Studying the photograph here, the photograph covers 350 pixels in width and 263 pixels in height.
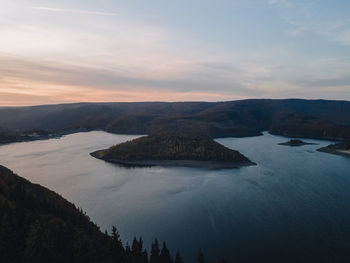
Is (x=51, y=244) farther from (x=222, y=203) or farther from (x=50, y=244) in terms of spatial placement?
(x=222, y=203)

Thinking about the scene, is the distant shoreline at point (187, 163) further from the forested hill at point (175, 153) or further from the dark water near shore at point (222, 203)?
the dark water near shore at point (222, 203)

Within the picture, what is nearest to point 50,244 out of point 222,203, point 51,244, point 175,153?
point 51,244

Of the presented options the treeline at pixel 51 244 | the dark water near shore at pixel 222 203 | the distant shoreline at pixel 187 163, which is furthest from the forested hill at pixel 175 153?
the treeline at pixel 51 244

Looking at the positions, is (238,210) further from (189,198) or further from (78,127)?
(78,127)

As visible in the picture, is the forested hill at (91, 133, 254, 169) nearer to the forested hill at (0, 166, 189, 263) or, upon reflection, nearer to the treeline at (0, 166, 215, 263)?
the treeline at (0, 166, 215, 263)

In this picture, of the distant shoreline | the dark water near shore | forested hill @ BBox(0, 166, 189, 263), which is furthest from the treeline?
the distant shoreline

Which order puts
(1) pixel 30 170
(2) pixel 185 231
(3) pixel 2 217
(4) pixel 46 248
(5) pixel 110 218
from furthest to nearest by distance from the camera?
(1) pixel 30 170
(5) pixel 110 218
(2) pixel 185 231
(3) pixel 2 217
(4) pixel 46 248

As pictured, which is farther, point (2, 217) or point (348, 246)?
point (348, 246)

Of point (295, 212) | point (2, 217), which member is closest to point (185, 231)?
point (295, 212)
